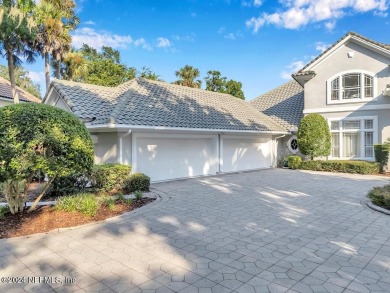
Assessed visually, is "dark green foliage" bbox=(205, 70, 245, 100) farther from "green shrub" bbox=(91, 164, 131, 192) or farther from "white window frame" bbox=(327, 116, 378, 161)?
"green shrub" bbox=(91, 164, 131, 192)

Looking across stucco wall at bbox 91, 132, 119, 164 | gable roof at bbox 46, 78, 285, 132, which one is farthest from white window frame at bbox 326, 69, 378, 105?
stucco wall at bbox 91, 132, 119, 164

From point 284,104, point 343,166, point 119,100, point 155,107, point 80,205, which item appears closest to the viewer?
point 80,205

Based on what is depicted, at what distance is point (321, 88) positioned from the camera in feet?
58.6

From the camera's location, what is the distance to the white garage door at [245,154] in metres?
16.2

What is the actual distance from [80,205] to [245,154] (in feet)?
39.4

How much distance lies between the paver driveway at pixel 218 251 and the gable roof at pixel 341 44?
38.2ft

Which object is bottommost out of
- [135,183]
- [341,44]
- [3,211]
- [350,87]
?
[3,211]

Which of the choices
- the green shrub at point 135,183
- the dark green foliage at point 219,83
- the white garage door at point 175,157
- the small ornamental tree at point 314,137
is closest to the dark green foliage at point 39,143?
the green shrub at point 135,183

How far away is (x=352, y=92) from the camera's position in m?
17.0

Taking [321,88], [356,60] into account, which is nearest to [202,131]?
[321,88]

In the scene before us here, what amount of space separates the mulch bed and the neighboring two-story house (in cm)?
1491

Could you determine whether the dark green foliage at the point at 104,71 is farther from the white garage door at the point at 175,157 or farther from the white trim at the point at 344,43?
the white trim at the point at 344,43

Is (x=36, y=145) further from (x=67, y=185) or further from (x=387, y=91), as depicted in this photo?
(x=387, y=91)

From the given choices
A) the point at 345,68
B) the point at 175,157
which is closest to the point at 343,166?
the point at 345,68
